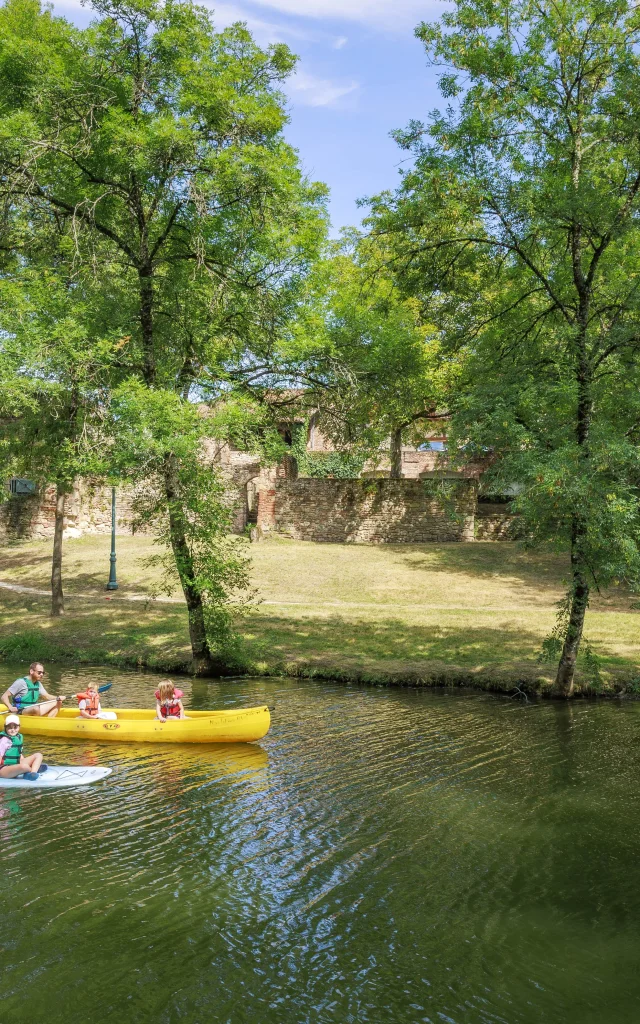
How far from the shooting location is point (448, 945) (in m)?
6.91

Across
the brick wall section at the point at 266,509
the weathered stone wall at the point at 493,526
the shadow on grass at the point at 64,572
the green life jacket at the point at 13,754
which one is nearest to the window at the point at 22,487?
the shadow on grass at the point at 64,572

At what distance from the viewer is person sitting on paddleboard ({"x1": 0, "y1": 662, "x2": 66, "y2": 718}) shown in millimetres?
13695

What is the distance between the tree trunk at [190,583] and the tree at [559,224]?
5.42m

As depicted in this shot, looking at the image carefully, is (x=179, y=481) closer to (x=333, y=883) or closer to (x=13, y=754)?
(x=13, y=754)

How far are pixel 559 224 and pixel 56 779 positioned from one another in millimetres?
Result: 12167

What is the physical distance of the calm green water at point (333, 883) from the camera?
614 centimetres

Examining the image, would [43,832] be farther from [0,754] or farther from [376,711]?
[376,711]

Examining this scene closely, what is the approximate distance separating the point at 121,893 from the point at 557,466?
886cm

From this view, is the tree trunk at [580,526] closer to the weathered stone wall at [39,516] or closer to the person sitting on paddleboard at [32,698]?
the person sitting on paddleboard at [32,698]

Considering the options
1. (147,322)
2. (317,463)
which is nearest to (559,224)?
(147,322)

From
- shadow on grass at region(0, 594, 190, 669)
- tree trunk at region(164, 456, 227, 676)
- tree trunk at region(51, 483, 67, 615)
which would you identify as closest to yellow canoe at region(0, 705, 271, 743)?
tree trunk at region(164, 456, 227, 676)

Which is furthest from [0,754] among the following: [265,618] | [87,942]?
[265,618]

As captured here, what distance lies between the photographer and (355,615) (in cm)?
2295

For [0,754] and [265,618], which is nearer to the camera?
[0,754]
